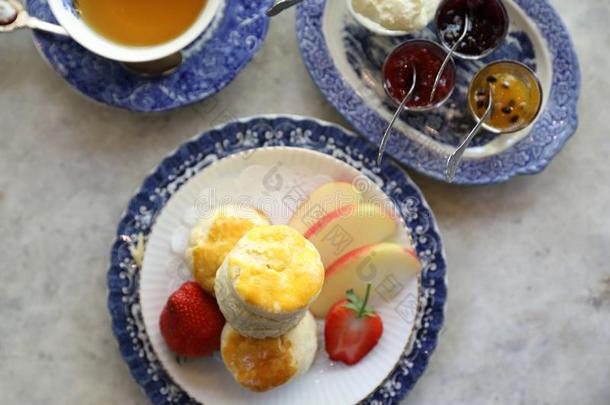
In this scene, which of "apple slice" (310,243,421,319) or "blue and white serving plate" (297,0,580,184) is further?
"blue and white serving plate" (297,0,580,184)

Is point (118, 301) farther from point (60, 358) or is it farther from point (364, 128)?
point (364, 128)

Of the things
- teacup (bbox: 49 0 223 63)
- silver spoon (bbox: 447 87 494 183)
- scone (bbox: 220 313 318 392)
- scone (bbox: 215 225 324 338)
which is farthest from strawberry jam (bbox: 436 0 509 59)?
scone (bbox: 220 313 318 392)

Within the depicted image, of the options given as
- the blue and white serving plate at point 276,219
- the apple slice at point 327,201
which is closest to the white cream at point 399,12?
the blue and white serving plate at point 276,219

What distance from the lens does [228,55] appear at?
1.66 meters

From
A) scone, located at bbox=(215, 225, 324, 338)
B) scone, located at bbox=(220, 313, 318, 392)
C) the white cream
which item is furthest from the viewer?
the white cream

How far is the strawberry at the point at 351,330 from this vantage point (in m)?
1.57

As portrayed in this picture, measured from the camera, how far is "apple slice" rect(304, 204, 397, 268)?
1.58 meters

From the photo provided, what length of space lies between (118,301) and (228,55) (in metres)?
0.65

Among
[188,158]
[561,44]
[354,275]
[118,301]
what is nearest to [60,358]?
[118,301]

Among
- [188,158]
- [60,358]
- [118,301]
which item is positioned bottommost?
[60,358]

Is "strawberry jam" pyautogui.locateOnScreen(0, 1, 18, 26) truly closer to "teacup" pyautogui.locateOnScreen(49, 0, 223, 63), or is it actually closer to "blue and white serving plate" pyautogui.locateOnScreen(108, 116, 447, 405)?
"teacup" pyautogui.locateOnScreen(49, 0, 223, 63)

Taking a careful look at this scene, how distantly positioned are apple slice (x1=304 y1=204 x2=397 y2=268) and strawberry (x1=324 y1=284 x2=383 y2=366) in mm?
105

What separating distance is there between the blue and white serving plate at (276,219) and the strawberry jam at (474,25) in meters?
0.33

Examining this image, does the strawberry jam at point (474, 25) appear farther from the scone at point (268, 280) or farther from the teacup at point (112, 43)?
the scone at point (268, 280)
